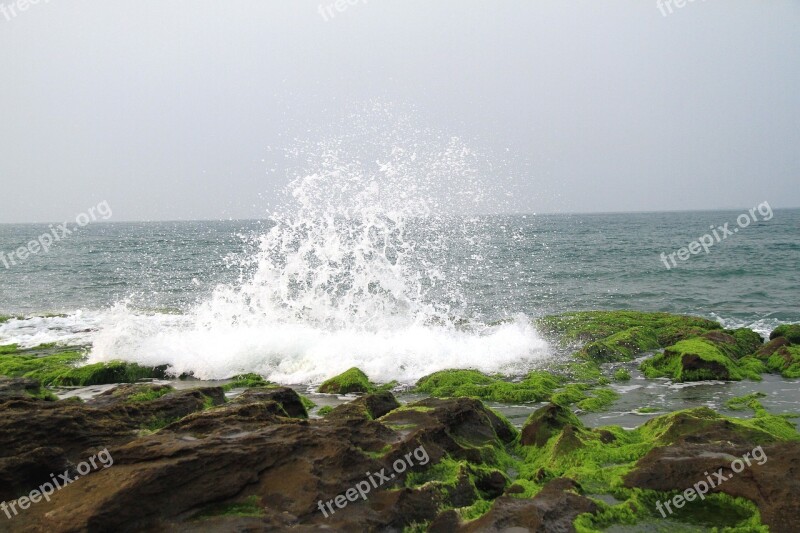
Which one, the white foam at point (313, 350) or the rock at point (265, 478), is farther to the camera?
the white foam at point (313, 350)

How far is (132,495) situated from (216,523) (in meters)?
0.70

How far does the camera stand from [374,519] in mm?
4656

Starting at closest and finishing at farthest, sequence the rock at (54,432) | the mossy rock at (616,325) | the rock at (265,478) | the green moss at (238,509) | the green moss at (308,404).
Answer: the rock at (265,478) < the green moss at (238,509) < the rock at (54,432) < the green moss at (308,404) < the mossy rock at (616,325)

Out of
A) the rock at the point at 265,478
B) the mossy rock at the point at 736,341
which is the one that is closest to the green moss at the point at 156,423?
the rock at the point at 265,478

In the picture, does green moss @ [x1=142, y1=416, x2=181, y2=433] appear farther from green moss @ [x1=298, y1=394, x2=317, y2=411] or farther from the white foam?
the white foam

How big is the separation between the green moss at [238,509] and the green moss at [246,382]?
23.9 ft

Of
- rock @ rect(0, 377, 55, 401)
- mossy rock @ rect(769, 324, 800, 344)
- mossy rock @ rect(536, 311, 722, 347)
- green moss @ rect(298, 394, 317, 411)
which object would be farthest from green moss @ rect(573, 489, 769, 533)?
mossy rock @ rect(769, 324, 800, 344)

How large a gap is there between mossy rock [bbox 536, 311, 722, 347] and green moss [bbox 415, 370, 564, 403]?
12.7 ft

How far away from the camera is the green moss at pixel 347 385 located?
1114 centimetres

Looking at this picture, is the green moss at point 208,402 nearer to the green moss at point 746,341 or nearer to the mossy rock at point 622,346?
the mossy rock at point 622,346

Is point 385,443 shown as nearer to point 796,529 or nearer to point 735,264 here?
point 796,529

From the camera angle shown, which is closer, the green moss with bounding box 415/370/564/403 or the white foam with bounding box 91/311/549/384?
the green moss with bounding box 415/370/564/403

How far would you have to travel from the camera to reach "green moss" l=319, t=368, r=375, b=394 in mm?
11141

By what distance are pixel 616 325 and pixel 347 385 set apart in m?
9.01
